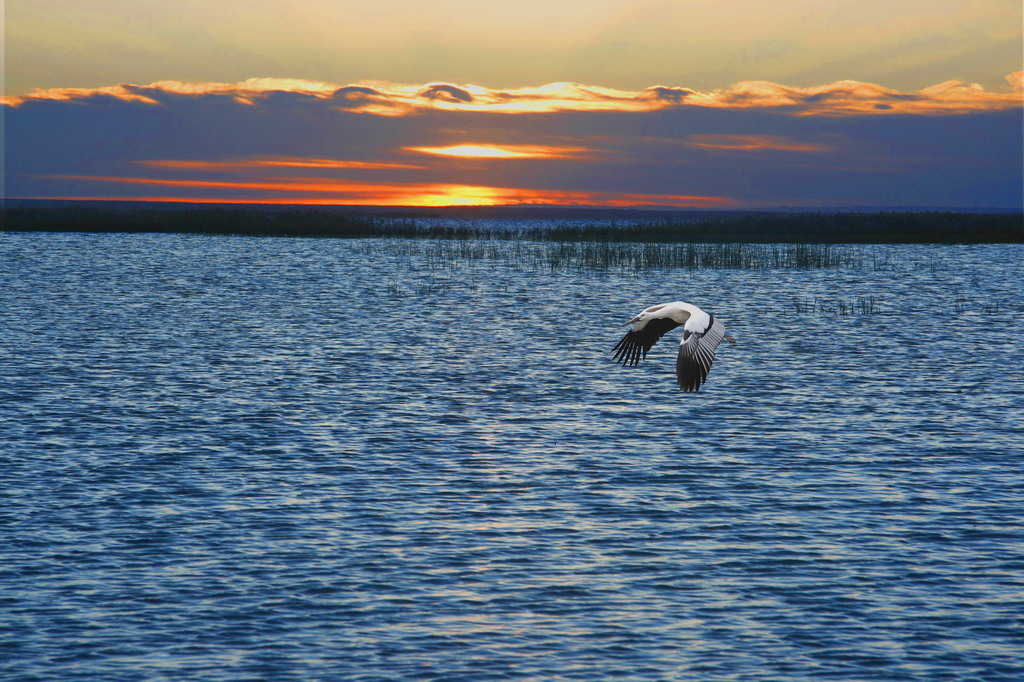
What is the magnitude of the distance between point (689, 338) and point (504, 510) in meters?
3.41

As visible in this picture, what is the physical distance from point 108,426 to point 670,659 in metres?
10.8

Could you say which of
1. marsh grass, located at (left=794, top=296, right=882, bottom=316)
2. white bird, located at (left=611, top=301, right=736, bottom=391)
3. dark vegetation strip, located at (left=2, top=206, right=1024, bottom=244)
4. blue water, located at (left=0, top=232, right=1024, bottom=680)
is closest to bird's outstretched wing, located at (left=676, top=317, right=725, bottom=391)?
white bird, located at (left=611, top=301, right=736, bottom=391)

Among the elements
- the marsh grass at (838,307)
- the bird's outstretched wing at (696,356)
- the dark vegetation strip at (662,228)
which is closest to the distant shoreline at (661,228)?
the dark vegetation strip at (662,228)

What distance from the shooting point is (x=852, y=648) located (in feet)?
27.6

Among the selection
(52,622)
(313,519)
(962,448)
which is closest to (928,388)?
(962,448)

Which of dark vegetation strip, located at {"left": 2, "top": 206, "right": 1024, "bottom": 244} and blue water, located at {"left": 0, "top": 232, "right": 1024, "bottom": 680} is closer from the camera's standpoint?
blue water, located at {"left": 0, "top": 232, "right": 1024, "bottom": 680}

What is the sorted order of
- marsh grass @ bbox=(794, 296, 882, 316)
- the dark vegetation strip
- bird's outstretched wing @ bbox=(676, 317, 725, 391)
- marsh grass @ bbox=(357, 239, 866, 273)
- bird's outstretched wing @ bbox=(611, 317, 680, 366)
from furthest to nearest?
the dark vegetation strip, marsh grass @ bbox=(357, 239, 866, 273), marsh grass @ bbox=(794, 296, 882, 316), bird's outstretched wing @ bbox=(611, 317, 680, 366), bird's outstretched wing @ bbox=(676, 317, 725, 391)

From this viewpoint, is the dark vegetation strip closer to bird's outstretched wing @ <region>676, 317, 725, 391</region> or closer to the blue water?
the blue water

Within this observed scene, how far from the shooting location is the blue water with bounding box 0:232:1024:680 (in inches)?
332

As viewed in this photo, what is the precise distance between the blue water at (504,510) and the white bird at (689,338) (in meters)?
1.20

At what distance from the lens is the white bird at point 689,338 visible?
44.3 feet

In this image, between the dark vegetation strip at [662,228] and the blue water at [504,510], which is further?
the dark vegetation strip at [662,228]

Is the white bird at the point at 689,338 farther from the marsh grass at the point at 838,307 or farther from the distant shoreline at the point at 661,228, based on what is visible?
the distant shoreline at the point at 661,228

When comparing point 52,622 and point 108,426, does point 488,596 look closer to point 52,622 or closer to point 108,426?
point 52,622
